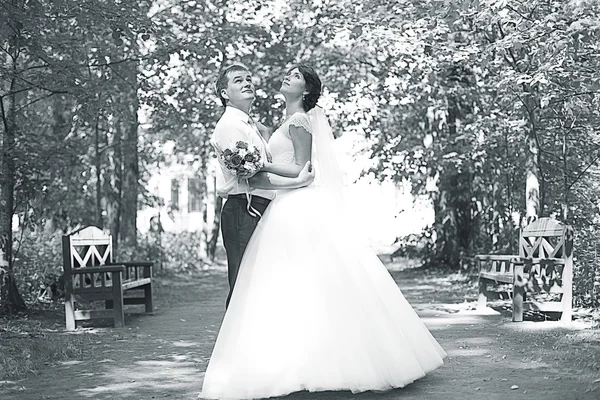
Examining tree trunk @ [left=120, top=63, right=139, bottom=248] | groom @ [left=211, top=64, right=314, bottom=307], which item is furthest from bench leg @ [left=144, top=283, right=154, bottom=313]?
tree trunk @ [left=120, top=63, right=139, bottom=248]

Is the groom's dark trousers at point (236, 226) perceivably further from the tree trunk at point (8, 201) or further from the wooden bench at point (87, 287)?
the tree trunk at point (8, 201)

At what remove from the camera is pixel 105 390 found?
6438 millimetres

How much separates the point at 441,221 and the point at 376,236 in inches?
1110

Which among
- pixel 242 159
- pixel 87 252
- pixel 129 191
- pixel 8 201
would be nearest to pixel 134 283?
pixel 87 252

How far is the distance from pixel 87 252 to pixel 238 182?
18.2 ft

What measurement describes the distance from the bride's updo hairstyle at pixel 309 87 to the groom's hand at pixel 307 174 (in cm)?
48

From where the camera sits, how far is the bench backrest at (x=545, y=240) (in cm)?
969

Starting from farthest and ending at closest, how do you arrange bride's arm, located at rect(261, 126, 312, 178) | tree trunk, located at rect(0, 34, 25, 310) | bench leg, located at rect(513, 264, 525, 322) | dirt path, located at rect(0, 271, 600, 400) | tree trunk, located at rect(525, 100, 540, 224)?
tree trunk, located at rect(525, 100, 540, 224) → tree trunk, located at rect(0, 34, 25, 310) → bench leg, located at rect(513, 264, 525, 322) → bride's arm, located at rect(261, 126, 312, 178) → dirt path, located at rect(0, 271, 600, 400)

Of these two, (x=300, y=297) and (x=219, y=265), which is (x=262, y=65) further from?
(x=300, y=297)

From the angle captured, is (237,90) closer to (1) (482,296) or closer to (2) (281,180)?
(2) (281,180)

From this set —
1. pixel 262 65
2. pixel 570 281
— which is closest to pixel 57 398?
pixel 570 281

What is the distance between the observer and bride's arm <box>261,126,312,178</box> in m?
6.31

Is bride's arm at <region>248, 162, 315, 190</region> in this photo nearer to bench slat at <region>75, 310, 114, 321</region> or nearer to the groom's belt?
the groom's belt

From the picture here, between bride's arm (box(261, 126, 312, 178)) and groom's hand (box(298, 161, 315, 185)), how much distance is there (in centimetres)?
3
